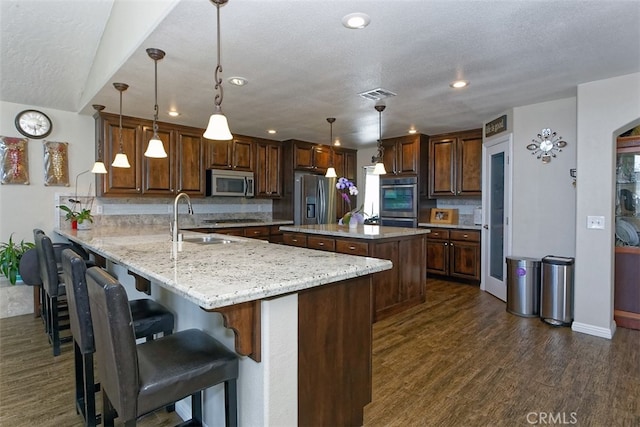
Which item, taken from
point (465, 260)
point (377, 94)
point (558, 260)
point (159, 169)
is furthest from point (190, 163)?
point (558, 260)

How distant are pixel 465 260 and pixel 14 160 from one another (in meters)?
5.78

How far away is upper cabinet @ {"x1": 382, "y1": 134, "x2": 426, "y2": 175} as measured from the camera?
5688 mm

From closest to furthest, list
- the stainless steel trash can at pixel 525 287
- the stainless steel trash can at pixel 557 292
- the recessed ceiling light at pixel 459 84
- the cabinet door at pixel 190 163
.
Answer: the recessed ceiling light at pixel 459 84 → the stainless steel trash can at pixel 557 292 → the stainless steel trash can at pixel 525 287 → the cabinet door at pixel 190 163

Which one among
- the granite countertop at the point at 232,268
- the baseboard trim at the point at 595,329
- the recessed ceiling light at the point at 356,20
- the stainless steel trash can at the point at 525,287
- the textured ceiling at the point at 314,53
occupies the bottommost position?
the baseboard trim at the point at 595,329

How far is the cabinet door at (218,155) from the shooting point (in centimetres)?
519

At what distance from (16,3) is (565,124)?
5087 millimetres

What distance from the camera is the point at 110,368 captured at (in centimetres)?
122

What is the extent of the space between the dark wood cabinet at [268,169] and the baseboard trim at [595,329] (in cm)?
441

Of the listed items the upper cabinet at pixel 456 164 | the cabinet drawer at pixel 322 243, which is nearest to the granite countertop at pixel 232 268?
the cabinet drawer at pixel 322 243

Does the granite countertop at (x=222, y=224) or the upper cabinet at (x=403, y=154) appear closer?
the granite countertop at (x=222, y=224)

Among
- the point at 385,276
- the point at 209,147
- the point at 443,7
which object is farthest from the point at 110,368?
the point at 209,147

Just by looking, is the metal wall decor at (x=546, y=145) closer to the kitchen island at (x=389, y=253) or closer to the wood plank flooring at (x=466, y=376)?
the kitchen island at (x=389, y=253)

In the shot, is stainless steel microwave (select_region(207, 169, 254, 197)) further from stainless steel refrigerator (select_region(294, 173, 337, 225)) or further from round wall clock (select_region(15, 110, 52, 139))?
round wall clock (select_region(15, 110, 52, 139))

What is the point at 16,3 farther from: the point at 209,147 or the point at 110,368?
the point at 110,368
